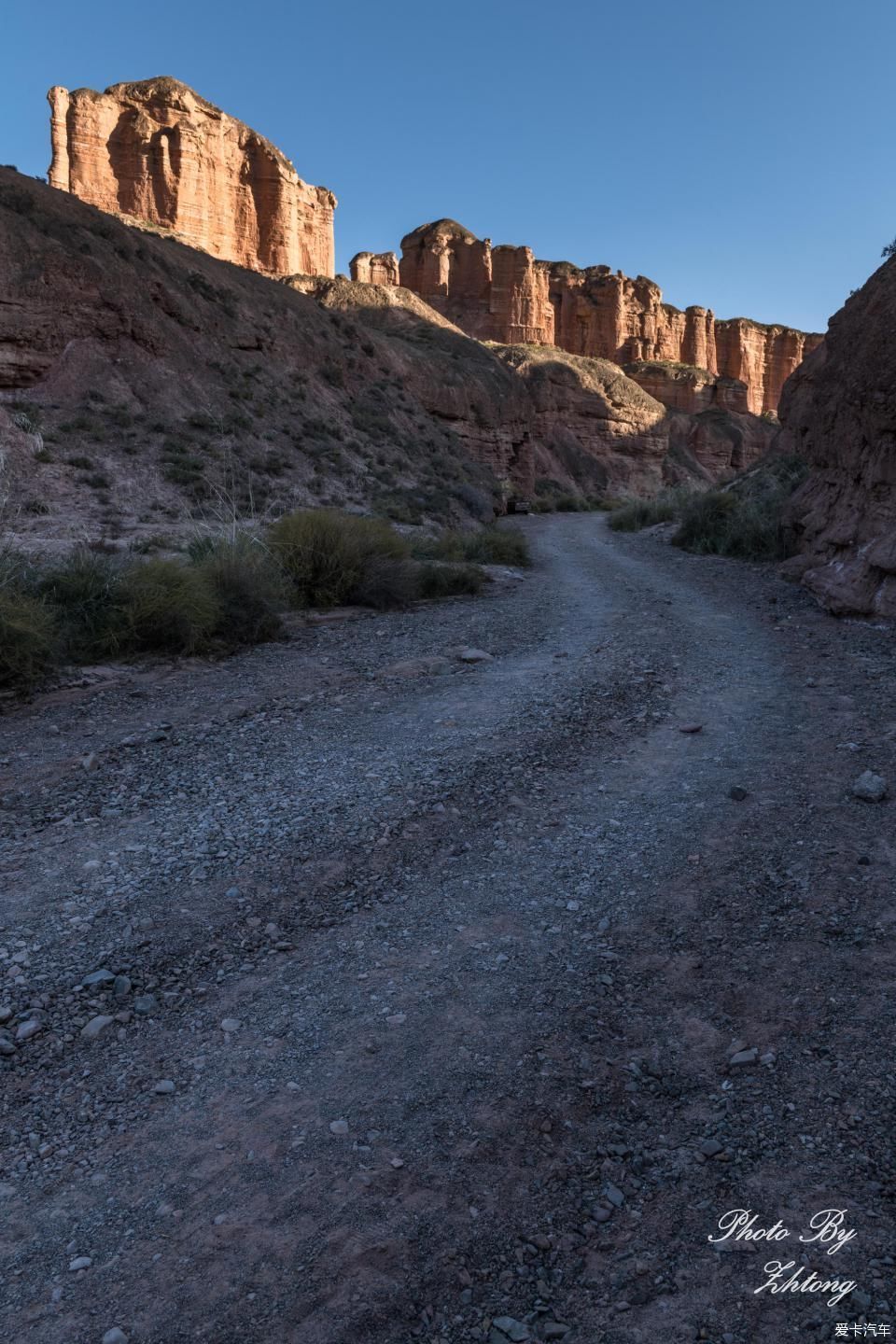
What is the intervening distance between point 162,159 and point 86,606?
1815 inches

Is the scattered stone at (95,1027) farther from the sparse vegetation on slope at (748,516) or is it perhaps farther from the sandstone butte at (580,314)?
the sandstone butte at (580,314)

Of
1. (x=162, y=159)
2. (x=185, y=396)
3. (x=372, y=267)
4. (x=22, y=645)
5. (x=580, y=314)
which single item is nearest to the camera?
(x=22, y=645)

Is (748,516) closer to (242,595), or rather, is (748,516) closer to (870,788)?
(242,595)

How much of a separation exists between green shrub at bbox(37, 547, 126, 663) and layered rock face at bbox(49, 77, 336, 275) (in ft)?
140

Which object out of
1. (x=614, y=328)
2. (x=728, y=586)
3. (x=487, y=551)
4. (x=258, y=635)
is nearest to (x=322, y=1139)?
(x=258, y=635)

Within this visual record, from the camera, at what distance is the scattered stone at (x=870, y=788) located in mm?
4496

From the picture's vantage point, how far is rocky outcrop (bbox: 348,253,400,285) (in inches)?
2552

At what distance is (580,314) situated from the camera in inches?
3100

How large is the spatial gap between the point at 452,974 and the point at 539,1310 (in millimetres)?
1262

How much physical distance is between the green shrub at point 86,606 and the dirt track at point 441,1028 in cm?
164

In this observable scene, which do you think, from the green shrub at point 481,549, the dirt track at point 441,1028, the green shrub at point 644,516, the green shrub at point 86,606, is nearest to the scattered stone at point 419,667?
the dirt track at point 441,1028

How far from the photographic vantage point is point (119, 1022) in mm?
2902

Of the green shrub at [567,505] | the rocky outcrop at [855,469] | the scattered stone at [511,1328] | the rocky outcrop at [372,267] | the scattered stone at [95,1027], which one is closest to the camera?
the scattered stone at [511,1328]

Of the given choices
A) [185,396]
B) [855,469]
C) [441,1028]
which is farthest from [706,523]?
[441,1028]
